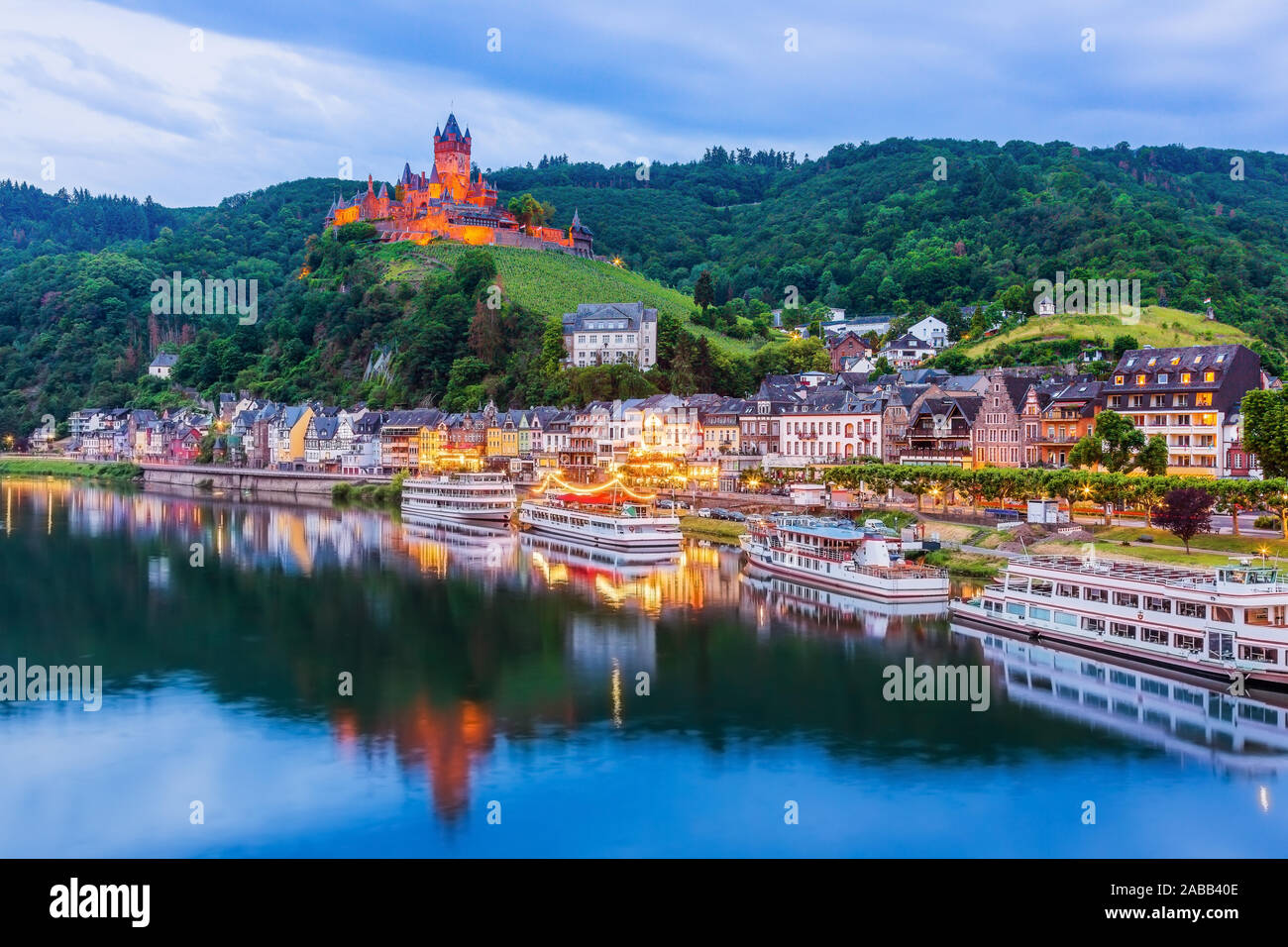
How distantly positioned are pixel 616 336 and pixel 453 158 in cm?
5592

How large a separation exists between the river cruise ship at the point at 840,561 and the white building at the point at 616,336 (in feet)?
166

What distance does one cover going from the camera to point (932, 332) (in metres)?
107

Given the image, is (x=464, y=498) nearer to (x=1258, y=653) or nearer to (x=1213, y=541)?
(x=1213, y=541)

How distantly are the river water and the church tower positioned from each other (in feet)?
360

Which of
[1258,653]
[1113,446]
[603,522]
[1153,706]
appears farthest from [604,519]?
[1258,653]

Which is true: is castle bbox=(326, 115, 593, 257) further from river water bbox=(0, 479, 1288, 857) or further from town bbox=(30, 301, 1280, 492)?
river water bbox=(0, 479, 1288, 857)

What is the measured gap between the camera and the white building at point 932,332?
107 meters

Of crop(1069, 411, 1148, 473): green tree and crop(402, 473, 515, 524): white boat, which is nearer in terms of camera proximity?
crop(1069, 411, 1148, 473): green tree

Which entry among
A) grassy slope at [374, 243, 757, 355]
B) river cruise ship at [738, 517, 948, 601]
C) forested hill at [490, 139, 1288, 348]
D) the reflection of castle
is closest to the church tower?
grassy slope at [374, 243, 757, 355]

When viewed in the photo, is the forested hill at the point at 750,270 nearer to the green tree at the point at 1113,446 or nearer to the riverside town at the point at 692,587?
the riverside town at the point at 692,587

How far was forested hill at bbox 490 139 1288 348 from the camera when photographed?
104 meters

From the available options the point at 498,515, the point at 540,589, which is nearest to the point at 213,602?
the point at 540,589

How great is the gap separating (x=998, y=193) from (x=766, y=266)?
97.2 feet

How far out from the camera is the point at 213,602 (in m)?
47.2
